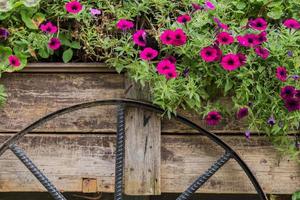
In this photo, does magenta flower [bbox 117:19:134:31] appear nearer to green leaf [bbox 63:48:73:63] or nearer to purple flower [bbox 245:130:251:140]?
green leaf [bbox 63:48:73:63]

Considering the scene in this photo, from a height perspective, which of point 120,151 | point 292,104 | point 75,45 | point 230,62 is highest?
point 75,45

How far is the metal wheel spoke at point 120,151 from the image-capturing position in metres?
1.50

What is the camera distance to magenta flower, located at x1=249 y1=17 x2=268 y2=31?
1535 millimetres

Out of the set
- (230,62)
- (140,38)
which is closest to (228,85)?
(230,62)

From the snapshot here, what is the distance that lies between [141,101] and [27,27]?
0.41m

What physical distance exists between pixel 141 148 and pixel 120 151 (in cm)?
7

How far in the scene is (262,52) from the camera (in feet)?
4.91

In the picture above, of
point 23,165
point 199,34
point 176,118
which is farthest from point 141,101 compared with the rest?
point 23,165

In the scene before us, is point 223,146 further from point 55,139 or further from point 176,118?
point 55,139

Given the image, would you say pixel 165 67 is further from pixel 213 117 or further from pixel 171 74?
pixel 213 117

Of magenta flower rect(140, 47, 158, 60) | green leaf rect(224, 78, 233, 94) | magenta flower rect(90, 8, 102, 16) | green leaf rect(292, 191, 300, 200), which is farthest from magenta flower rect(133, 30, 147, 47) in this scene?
green leaf rect(292, 191, 300, 200)

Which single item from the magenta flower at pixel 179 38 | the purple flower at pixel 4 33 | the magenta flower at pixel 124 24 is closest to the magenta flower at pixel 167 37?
the magenta flower at pixel 179 38

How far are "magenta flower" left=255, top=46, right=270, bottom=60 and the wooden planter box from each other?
21 centimetres

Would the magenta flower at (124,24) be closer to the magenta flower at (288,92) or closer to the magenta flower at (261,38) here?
the magenta flower at (261,38)
